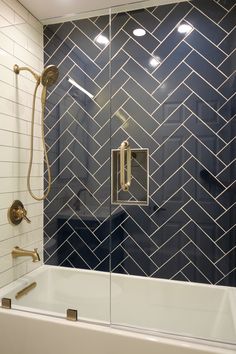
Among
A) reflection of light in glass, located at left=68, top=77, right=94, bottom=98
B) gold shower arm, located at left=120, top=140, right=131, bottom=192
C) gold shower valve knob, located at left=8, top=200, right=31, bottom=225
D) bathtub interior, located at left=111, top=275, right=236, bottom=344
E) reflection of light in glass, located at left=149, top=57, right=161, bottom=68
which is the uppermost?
reflection of light in glass, located at left=149, top=57, right=161, bottom=68

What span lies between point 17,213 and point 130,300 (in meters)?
1.04

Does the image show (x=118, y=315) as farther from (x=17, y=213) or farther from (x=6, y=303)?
(x=17, y=213)

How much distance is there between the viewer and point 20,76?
2.04m

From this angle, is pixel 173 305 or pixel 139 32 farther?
pixel 139 32

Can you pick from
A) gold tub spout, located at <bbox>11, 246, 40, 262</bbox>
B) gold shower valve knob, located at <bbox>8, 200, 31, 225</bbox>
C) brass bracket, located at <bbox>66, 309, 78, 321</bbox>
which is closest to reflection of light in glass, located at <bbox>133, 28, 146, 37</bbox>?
gold shower valve knob, located at <bbox>8, 200, 31, 225</bbox>

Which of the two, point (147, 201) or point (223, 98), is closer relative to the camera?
point (223, 98)

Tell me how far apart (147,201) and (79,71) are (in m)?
1.18

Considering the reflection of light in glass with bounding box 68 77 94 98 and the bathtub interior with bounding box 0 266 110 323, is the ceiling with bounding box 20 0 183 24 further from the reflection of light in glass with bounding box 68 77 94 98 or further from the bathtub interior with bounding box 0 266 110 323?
the bathtub interior with bounding box 0 266 110 323

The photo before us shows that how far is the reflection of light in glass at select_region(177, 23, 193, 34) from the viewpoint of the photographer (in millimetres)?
2031

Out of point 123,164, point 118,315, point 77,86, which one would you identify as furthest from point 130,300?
point 77,86

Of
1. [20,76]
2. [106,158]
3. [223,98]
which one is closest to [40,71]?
[20,76]

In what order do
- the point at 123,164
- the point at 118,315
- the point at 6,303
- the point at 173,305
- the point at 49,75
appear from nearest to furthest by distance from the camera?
the point at 6,303, the point at 118,315, the point at 173,305, the point at 123,164, the point at 49,75

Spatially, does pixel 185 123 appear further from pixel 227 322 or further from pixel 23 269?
pixel 23 269

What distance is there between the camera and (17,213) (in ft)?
6.64
